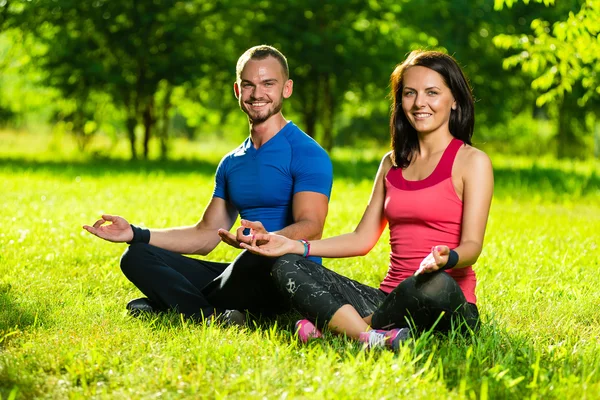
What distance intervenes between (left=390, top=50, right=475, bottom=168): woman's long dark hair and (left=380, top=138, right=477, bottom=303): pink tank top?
98 millimetres

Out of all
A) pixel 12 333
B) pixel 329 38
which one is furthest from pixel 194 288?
pixel 329 38

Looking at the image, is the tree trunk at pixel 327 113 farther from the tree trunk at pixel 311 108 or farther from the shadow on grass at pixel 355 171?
the shadow on grass at pixel 355 171

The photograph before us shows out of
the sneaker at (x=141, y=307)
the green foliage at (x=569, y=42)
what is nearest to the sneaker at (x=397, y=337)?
the sneaker at (x=141, y=307)

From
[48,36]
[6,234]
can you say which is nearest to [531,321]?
[6,234]

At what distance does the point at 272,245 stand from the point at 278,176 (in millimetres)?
705

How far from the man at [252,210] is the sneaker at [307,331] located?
50 centimetres

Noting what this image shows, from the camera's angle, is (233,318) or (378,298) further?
(233,318)

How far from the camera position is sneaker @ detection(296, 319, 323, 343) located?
4.21 m

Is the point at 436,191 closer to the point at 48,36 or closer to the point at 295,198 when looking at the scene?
the point at 295,198

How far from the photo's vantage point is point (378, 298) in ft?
14.9

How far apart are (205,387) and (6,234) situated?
191 inches

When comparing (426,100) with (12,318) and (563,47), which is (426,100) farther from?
(563,47)

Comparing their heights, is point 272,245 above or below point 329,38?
below

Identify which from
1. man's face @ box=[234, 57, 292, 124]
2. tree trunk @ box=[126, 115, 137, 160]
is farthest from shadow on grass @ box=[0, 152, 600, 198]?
man's face @ box=[234, 57, 292, 124]
